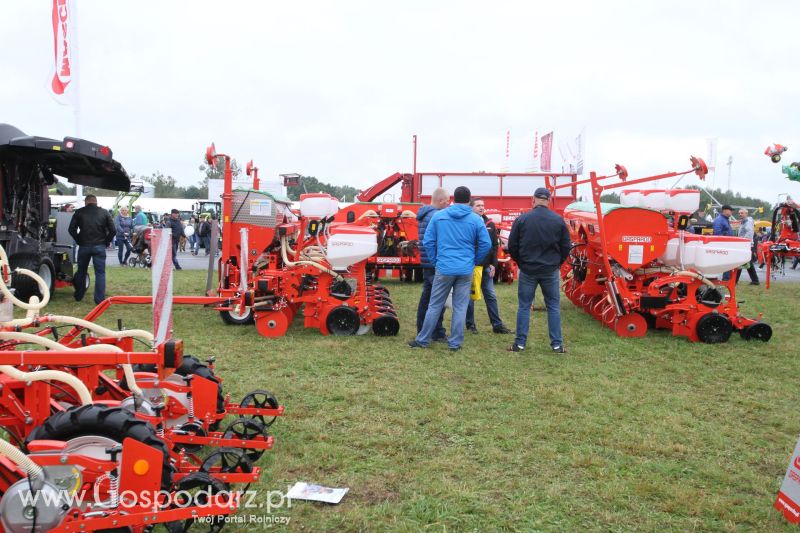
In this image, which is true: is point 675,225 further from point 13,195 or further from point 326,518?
point 13,195

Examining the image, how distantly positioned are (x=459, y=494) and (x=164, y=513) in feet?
5.03

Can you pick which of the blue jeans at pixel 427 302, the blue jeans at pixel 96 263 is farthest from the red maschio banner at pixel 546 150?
the blue jeans at pixel 96 263

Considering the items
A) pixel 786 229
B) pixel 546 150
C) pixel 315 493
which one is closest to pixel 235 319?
Answer: pixel 315 493

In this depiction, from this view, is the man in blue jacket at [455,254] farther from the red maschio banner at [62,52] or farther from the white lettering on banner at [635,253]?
the red maschio banner at [62,52]

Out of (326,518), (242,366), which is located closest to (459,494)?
(326,518)

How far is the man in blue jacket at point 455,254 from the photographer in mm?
6770

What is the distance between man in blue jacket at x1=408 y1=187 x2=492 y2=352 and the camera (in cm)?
677

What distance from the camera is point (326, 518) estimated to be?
9.97 ft

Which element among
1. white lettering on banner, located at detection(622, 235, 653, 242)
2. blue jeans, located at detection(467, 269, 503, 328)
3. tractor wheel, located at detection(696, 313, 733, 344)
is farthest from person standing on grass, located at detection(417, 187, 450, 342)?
tractor wheel, located at detection(696, 313, 733, 344)

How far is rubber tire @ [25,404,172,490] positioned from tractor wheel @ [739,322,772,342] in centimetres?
712

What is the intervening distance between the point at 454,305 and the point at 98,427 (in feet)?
15.1

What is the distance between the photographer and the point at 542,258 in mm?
6867

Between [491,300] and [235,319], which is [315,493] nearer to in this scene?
[491,300]

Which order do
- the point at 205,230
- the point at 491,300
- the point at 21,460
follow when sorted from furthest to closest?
the point at 205,230, the point at 491,300, the point at 21,460
